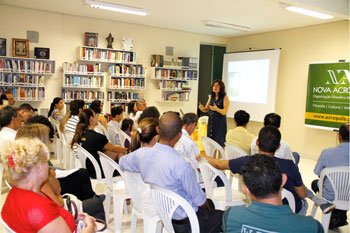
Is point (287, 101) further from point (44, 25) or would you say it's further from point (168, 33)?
point (44, 25)

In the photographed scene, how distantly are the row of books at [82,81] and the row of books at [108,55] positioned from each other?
1.45 feet

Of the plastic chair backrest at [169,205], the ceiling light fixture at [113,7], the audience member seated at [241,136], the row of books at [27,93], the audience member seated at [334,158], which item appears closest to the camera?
the plastic chair backrest at [169,205]

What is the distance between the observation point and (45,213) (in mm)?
1436

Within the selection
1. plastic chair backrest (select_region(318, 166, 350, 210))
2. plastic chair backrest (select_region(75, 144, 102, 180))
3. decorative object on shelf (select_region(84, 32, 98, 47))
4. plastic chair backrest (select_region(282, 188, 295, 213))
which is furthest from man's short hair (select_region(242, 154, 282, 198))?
decorative object on shelf (select_region(84, 32, 98, 47))

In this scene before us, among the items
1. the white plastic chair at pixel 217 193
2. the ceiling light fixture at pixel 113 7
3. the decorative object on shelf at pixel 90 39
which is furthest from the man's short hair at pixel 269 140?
the decorative object on shelf at pixel 90 39

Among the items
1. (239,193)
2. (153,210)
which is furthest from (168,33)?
(153,210)

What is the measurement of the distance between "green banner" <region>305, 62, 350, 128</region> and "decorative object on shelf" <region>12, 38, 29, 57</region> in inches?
239

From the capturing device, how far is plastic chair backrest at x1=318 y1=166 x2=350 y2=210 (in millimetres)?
2857

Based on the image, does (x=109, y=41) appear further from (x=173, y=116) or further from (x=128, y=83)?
(x=173, y=116)

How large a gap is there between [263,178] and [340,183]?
1811mm

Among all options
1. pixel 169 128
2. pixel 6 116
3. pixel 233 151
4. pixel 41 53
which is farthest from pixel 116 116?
pixel 169 128

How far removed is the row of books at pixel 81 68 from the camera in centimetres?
686

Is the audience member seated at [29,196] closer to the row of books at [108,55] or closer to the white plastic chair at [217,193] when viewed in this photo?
the white plastic chair at [217,193]

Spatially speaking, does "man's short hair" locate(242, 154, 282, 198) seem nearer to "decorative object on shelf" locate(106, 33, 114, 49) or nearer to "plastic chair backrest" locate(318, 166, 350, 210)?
"plastic chair backrest" locate(318, 166, 350, 210)
